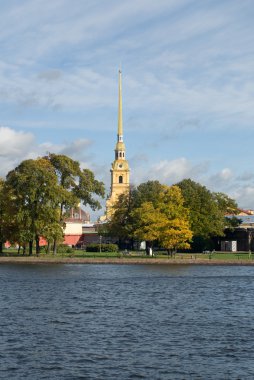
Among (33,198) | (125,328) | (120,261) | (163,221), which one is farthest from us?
(163,221)

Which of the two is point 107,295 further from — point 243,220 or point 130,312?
point 243,220

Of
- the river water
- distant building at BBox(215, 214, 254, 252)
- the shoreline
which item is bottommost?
the river water

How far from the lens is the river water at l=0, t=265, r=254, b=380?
89.2ft

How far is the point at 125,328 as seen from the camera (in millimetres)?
36906

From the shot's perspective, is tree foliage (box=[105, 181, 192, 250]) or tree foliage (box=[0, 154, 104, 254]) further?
tree foliage (box=[105, 181, 192, 250])

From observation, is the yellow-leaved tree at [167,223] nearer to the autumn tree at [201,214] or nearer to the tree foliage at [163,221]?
the tree foliage at [163,221]

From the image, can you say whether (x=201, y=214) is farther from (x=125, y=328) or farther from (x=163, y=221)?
(x=125, y=328)

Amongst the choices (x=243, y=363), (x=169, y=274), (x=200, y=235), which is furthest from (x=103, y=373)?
(x=200, y=235)

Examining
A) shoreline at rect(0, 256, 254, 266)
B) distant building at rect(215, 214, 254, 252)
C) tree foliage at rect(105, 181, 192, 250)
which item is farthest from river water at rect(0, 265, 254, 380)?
distant building at rect(215, 214, 254, 252)

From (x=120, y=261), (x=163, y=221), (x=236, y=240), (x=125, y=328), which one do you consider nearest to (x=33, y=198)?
(x=120, y=261)

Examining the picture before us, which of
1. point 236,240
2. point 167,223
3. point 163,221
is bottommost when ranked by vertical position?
point 236,240

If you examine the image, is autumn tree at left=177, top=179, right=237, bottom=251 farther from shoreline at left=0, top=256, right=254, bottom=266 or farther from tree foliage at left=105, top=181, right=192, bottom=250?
shoreline at left=0, top=256, right=254, bottom=266

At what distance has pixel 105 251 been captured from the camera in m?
122

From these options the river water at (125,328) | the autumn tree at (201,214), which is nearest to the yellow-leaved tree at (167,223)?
the autumn tree at (201,214)
